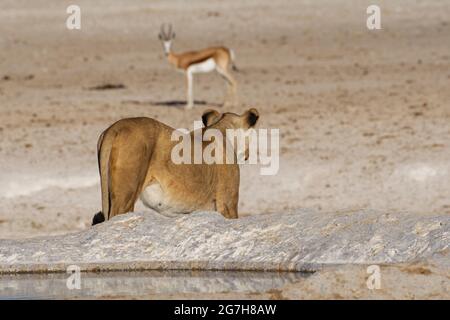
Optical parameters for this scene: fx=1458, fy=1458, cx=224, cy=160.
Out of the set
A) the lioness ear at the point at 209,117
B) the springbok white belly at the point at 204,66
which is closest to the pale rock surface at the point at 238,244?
the lioness ear at the point at 209,117

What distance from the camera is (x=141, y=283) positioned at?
627 centimetres

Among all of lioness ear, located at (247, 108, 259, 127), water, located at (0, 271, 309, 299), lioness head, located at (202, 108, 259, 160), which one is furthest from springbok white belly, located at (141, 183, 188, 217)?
water, located at (0, 271, 309, 299)

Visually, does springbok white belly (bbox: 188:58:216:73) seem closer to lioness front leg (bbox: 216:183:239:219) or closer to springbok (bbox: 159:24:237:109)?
springbok (bbox: 159:24:237:109)

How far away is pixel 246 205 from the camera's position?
41.9ft

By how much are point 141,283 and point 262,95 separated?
13125mm

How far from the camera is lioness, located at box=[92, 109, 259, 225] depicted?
24.8ft

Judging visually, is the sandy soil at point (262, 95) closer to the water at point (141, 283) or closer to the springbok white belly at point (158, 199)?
the springbok white belly at point (158, 199)

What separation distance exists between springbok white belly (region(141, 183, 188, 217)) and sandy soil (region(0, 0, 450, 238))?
1.03 metres

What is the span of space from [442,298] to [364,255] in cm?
87

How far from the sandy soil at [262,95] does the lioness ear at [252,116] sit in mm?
1362

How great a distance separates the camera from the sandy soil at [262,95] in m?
13.0

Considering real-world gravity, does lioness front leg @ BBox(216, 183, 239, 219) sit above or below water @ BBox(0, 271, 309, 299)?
above

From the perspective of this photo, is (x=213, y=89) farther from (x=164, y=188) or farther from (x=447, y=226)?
(x=447, y=226)

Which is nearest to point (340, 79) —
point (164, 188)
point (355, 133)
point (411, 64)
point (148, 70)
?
point (411, 64)
